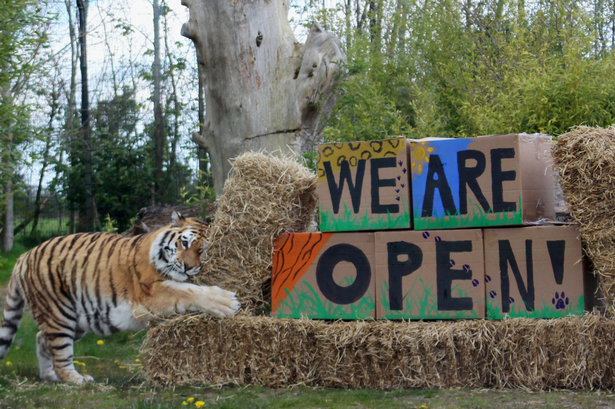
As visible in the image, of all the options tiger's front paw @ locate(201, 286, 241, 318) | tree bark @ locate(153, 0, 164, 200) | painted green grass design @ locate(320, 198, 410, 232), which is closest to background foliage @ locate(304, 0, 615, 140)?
painted green grass design @ locate(320, 198, 410, 232)

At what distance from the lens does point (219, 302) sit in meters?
3.82

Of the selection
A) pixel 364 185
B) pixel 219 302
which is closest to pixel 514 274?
pixel 364 185

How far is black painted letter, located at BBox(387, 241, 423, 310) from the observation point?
3.61m

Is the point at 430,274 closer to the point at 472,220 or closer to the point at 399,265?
the point at 399,265

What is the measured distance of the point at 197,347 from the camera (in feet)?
12.6

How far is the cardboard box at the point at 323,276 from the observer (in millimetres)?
3719

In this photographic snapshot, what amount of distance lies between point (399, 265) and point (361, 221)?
0.41m

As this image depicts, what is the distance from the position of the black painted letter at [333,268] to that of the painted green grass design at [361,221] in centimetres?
14

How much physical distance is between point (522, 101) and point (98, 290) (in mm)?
4741

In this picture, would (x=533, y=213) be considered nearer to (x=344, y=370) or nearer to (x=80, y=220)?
(x=344, y=370)

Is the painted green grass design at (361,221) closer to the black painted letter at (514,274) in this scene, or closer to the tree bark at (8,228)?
the black painted letter at (514,274)

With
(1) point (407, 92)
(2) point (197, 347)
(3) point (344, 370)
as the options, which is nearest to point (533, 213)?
(3) point (344, 370)

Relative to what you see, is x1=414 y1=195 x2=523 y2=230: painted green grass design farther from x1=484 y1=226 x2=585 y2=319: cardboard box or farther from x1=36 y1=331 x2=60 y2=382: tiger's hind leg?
x1=36 y1=331 x2=60 y2=382: tiger's hind leg

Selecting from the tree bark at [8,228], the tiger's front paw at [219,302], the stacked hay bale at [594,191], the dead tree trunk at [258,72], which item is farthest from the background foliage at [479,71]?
the tree bark at [8,228]
